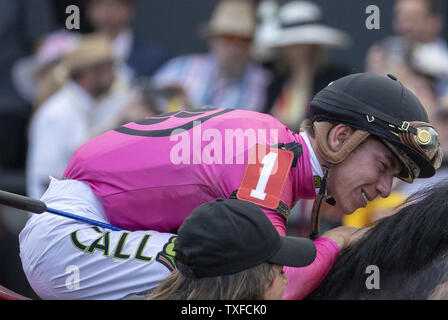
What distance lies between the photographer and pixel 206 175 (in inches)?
86.5

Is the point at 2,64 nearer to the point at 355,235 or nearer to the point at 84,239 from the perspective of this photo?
the point at 84,239

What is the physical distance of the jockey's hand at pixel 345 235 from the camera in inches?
85.4

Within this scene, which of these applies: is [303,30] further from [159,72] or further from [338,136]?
[338,136]

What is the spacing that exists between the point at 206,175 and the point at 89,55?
8.36 ft

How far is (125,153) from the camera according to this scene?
2.29 meters

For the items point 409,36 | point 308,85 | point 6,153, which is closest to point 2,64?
point 6,153

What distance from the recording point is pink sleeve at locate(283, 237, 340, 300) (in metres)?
1.95

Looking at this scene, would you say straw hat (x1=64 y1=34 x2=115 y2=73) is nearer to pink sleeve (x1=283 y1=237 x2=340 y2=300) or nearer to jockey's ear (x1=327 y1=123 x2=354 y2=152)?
jockey's ear (x1=327 y1=123 x2=354 y2=152)

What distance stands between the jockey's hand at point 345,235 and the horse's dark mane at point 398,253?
22mm

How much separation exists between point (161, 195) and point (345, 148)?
566 millimetres

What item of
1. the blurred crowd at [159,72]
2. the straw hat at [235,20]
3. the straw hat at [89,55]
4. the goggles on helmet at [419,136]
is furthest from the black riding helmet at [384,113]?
the straw hat at [235,20]

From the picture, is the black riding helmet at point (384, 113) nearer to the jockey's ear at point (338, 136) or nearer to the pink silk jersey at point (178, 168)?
the jockey's ear at point (338, 136)

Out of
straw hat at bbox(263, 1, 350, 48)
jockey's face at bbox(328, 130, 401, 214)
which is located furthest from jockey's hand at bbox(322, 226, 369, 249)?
straw hat at bbox(263, 1, 350, 48)

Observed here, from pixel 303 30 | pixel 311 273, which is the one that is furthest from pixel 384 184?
pixel 303 30
